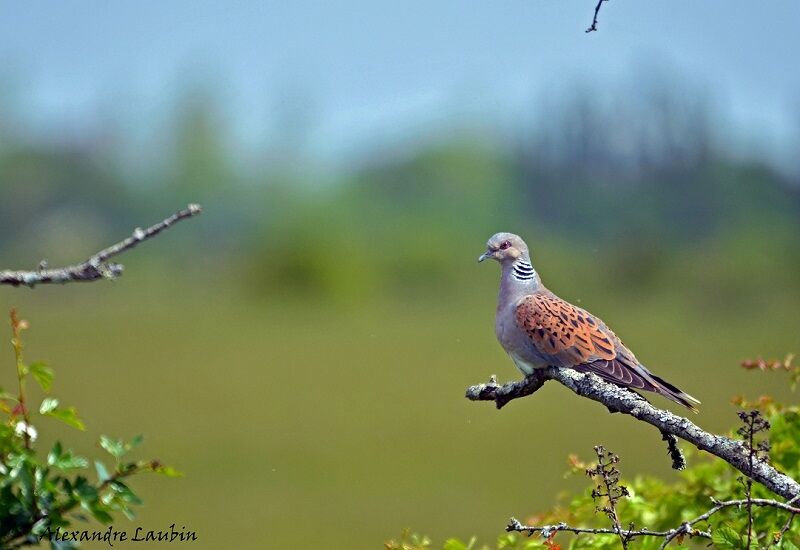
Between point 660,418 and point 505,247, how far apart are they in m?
0.51

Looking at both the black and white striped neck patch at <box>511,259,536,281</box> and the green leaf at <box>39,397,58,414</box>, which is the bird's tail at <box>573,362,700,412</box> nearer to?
the black and white striped neck patch at <box>511,259,536,281</box>

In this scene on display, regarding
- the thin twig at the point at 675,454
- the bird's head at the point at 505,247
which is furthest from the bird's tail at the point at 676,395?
the bird's head at the point at 505,247

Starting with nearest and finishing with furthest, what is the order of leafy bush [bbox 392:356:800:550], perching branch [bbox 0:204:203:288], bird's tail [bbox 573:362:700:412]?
perching branch [bbox 0:204:203:288]
leafy bush [bbox 392:356:800:550]
bird's tail [bbox 573:362:700:412]

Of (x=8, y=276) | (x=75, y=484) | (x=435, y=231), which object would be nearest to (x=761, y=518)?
(x=75, y=484)

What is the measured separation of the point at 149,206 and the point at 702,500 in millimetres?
10725

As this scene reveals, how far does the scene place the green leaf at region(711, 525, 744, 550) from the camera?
1570mm

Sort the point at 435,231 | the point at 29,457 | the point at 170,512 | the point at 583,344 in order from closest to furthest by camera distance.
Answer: the point at 29,457 < the point at 583,344 < the point at 170,512 < the point at 435,231

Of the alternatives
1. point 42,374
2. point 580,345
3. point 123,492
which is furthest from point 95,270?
point 580,345

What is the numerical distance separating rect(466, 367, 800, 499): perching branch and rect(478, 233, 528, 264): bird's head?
251mm

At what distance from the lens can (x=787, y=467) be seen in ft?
6.90

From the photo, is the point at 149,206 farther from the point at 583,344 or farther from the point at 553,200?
the point at 583,344

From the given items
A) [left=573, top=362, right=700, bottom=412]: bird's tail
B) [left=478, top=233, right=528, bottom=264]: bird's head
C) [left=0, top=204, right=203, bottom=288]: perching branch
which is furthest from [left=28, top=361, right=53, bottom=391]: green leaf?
[left=573, top=362, right=700, bottom=412]: bird's tail

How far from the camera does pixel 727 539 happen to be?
1.58 metres

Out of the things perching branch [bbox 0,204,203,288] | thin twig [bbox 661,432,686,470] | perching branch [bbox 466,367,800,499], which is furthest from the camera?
thin twig [bbox 661,432,686,470]
